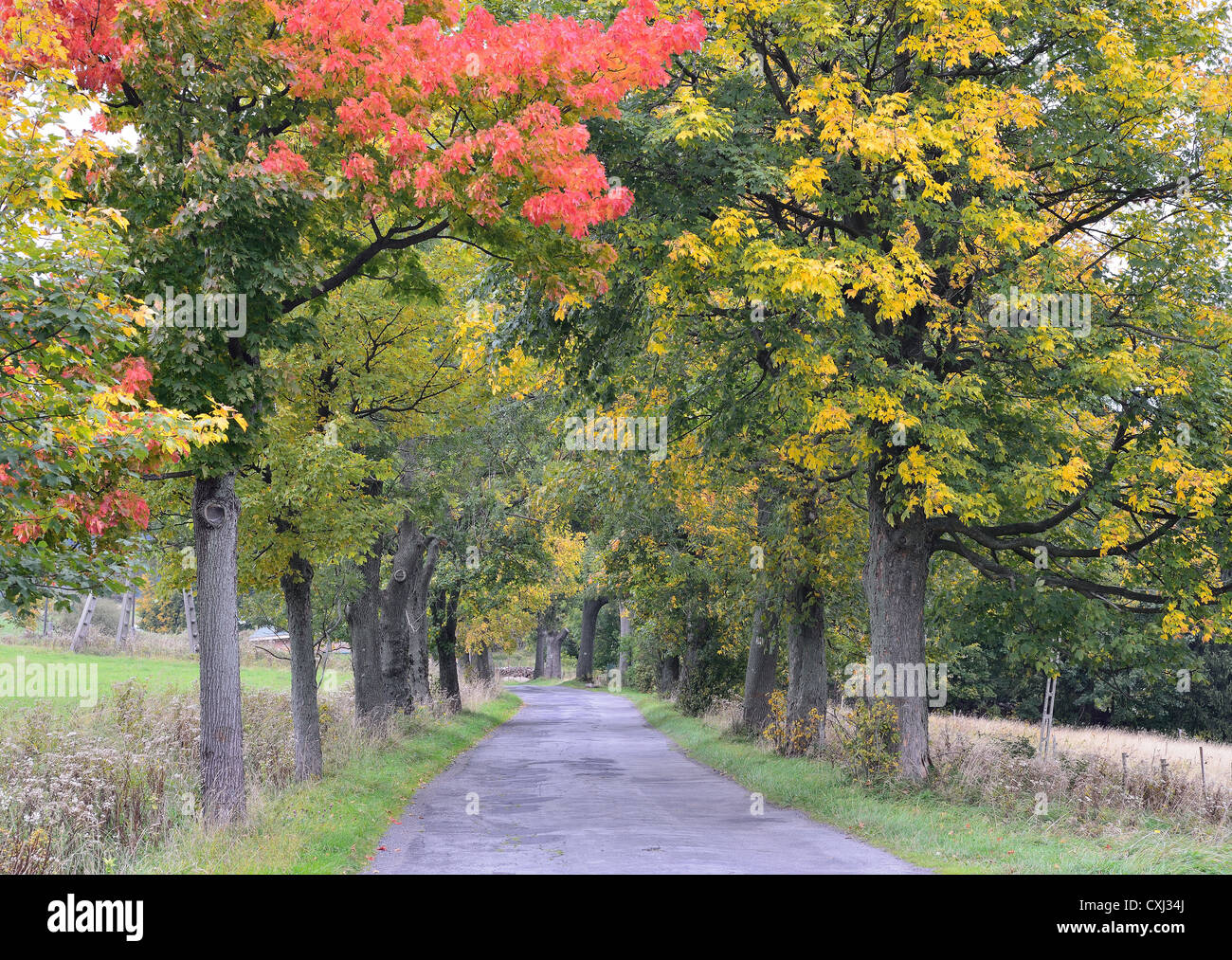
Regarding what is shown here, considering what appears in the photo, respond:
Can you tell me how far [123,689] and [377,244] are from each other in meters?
10.5

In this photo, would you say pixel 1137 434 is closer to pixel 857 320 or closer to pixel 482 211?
pixel 857 320

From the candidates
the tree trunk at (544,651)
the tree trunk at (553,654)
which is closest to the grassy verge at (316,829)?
the tree trunk at (544,651)

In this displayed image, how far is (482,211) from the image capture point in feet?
34.3

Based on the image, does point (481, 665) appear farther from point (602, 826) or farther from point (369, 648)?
point (602, 826)

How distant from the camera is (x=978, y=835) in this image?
441 inches

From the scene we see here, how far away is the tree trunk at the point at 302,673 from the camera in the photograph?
51.1 ft

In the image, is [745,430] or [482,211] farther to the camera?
[745,430]

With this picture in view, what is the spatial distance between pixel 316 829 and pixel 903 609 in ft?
29.1

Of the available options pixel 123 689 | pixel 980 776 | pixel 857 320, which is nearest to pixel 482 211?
pixel 857 320

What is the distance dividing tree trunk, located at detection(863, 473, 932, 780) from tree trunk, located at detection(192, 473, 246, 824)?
900cm

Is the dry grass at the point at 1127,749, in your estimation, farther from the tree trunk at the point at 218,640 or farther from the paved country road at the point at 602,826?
the tree trunk at the point at 218,640

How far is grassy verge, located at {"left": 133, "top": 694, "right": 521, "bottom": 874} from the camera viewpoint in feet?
29.6

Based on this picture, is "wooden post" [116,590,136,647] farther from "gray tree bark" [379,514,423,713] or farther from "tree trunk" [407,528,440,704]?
"gray tree bark" [379,514,423,713]

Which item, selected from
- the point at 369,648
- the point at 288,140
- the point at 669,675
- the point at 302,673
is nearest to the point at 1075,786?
the point at 302,673
